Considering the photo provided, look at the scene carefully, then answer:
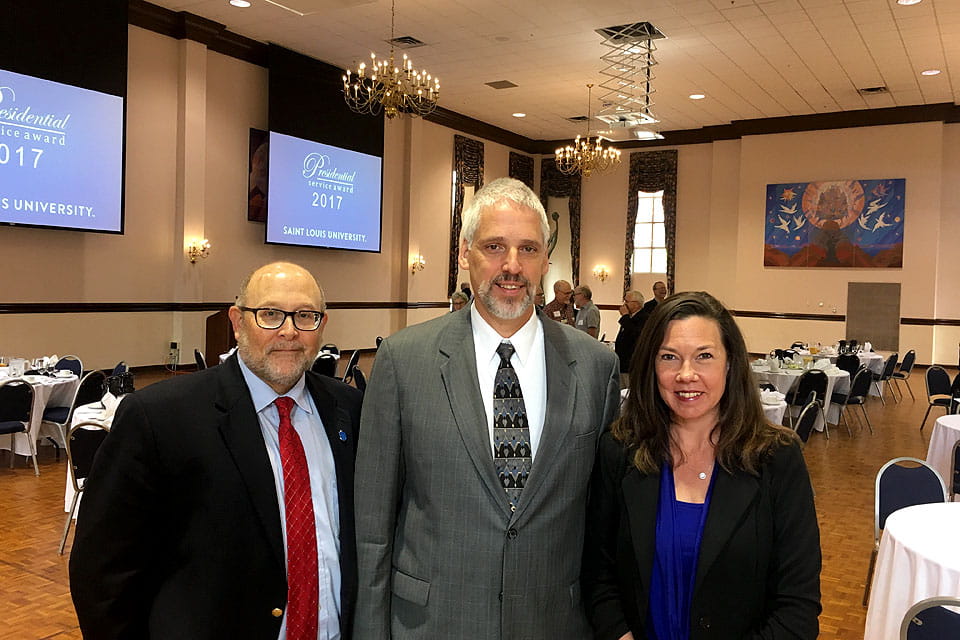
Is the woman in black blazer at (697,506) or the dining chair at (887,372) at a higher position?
the woman in black blazer at (697,506)

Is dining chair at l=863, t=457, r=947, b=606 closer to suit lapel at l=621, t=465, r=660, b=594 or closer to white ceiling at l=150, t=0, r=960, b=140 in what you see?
suit lapel at l=621, t=465, r=660, b=594

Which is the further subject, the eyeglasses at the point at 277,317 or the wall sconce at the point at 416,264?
the wall sconce at the point at 416,264

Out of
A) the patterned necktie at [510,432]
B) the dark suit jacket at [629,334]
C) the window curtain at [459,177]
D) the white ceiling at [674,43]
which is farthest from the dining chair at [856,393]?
the window curtain at [459,177]

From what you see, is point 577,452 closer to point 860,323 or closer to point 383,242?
point 383,242

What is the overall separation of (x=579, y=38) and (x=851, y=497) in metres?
7.85

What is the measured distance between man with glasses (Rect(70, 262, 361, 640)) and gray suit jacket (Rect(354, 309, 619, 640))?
0.40 feet

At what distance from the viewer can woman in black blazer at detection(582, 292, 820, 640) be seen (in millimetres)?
1820

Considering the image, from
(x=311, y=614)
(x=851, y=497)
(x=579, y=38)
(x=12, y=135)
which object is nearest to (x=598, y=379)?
(x=311, y=614)

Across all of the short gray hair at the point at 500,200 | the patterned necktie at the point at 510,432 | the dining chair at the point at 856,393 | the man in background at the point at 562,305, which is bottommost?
the dining chair at the point at 856,393

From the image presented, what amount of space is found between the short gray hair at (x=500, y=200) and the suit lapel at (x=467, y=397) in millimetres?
236

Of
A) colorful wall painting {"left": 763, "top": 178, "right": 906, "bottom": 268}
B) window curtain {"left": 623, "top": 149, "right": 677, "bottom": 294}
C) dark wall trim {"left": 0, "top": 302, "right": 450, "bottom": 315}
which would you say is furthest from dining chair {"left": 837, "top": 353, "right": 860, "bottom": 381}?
dark wall trim {"left": 0, "top": 302, "right": 450, "bottom": 315}

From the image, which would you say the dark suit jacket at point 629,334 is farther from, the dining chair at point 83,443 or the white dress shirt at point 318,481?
the white dress shirt at point 318,481

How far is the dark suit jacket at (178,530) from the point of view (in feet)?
5.75

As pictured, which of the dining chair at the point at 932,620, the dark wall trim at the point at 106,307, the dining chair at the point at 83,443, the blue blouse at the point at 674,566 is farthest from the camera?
the dark wall trim at the point at 106,307
